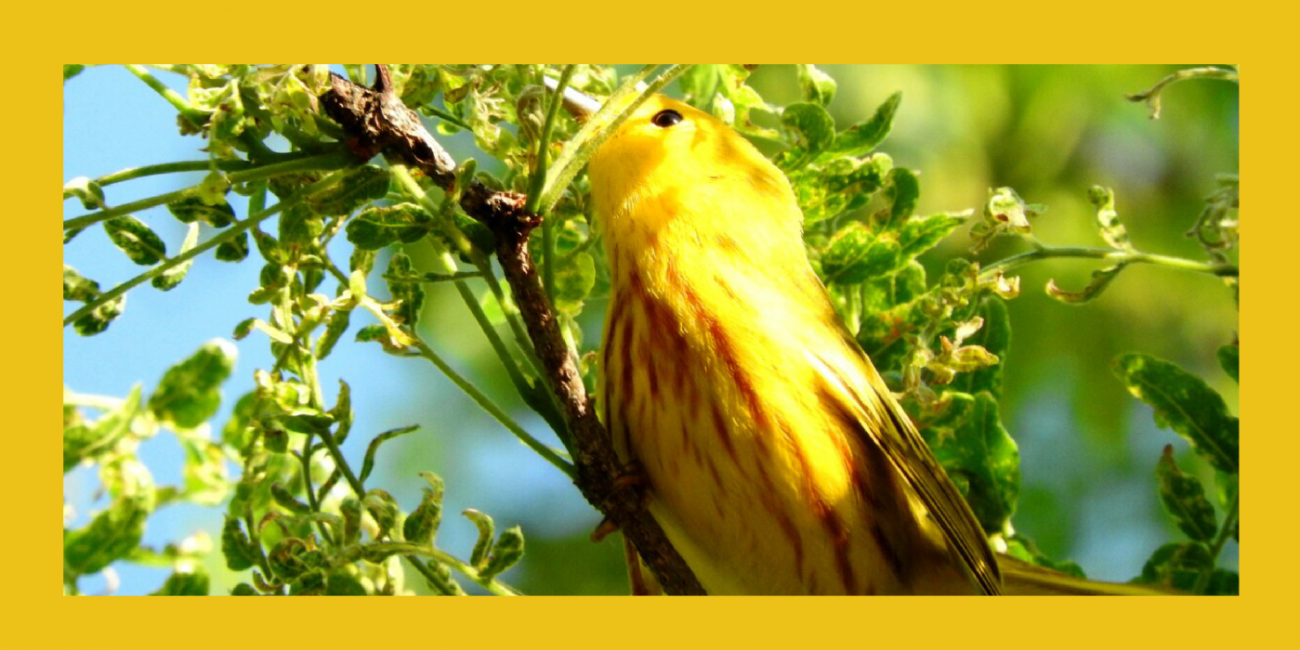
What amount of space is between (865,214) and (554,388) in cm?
148

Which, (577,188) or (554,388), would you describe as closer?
(554,388)

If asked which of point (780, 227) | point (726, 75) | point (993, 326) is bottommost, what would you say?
point (993, 326)

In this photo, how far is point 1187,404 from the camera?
224 centimetres

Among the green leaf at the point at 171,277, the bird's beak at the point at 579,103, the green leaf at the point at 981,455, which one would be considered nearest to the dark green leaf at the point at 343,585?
the green leaf at the point at 171,277

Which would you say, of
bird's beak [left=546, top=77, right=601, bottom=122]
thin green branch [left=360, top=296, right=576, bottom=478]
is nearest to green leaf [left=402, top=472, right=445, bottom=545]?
thin green branch [left=360, top=296, right=576, bottom=478]

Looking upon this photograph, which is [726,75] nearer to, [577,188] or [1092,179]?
[577,188]

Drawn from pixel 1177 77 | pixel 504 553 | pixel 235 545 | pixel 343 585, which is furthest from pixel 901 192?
pixel 235 545

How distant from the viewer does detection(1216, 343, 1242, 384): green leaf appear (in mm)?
2240

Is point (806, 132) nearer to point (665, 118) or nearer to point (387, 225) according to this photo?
point (665, 118)

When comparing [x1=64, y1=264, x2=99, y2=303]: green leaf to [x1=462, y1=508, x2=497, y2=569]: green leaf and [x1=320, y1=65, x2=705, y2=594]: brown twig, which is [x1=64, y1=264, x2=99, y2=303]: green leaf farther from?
[x1=462, y1=508, x2=497, y2=569]: green leaf

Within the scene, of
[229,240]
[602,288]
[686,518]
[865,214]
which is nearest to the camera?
[229,240]

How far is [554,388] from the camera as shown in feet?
6.41

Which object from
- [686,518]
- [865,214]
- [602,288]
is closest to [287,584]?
[686,518]

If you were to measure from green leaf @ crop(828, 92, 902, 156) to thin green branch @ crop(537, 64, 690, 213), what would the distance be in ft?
1.84
